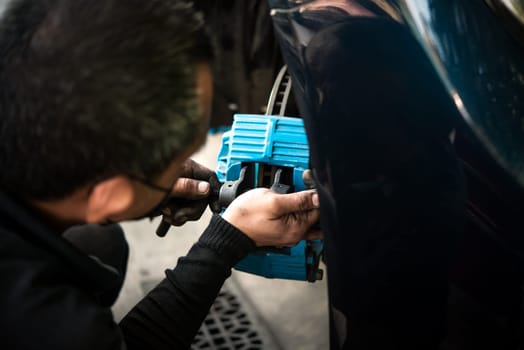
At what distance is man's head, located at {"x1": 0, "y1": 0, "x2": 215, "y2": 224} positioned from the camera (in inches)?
30.6

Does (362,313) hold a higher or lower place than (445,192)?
lower

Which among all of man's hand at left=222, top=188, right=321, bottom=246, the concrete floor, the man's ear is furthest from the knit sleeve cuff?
the concrete floor

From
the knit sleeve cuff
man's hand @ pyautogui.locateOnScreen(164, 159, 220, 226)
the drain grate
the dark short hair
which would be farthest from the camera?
the drain grate

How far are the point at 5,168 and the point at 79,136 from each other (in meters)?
0.14

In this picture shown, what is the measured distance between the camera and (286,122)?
1359mm

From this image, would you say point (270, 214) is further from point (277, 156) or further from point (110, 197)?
point (110, 197)

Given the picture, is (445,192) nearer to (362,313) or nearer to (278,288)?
(362,313)

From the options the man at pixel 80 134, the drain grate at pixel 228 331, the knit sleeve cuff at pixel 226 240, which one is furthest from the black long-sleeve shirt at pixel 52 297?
the drain grate at pixel 228 331

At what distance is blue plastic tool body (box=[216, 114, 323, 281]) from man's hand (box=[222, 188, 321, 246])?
112 millimetres

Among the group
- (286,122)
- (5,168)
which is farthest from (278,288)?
(5,168)

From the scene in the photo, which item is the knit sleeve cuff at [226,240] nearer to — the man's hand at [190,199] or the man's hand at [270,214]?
the man's hand at [270,214]

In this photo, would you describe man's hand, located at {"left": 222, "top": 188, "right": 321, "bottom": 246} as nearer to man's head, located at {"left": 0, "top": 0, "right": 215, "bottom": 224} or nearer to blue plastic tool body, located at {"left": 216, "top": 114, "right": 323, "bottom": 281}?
blue plastic tool body, located at {"left": 216, "top": 114, "right": 323, "bottom": 281}

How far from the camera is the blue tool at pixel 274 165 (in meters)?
1.33

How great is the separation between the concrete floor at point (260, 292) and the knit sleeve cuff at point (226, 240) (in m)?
0.76
